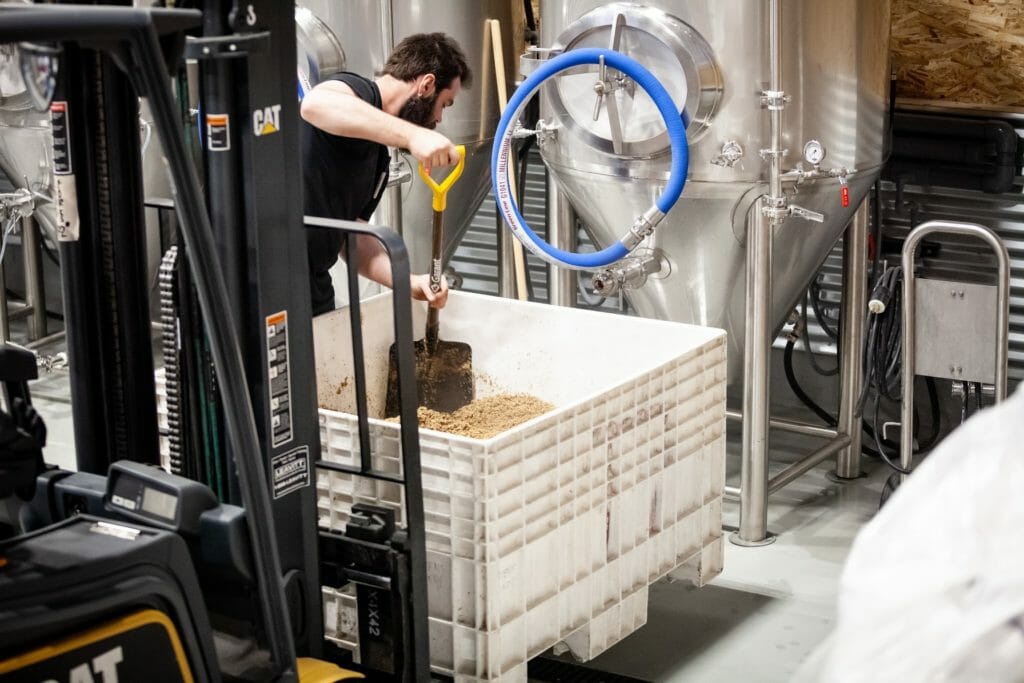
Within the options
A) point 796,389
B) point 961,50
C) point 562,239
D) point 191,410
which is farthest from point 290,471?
point 961,50

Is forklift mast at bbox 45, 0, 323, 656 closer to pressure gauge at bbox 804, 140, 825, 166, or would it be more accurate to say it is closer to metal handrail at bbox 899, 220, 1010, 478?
pressure gauge at bbox 804, 140, 825, 166

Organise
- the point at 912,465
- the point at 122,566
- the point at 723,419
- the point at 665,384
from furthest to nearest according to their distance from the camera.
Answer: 1. the point at 912,465
2. the point at 723,419
3. the point at 665,384
4. the point at 122,566

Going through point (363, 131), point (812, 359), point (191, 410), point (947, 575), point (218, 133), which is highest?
point (218, 133)

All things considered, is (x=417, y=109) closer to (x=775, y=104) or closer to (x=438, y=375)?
(x=438, y=375)

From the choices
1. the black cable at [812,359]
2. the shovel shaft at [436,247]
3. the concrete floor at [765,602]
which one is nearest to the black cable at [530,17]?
the black cable at [812,359]

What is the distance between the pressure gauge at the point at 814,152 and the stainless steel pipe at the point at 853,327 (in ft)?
1.79

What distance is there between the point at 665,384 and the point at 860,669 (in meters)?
1.80

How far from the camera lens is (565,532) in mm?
3129

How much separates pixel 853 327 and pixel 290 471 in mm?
2381

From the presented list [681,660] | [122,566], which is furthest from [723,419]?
[122,566]

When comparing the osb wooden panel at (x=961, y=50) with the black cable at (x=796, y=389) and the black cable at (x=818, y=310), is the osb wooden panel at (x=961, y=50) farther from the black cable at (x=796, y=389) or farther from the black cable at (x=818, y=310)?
the black cable at (x=796, y=389)

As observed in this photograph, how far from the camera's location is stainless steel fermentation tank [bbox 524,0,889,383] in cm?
389

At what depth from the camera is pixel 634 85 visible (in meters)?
3.93

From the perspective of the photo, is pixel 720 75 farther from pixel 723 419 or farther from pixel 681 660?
pixel 681 660
